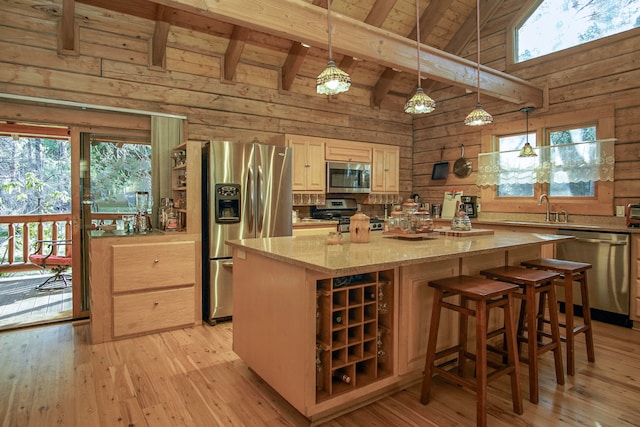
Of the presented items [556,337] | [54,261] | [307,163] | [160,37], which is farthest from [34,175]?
[556,337]

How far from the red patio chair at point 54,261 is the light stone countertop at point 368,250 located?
3.49 m

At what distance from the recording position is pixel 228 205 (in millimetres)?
3637

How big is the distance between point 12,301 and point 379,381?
434 cm

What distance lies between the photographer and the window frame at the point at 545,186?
404 centimetres

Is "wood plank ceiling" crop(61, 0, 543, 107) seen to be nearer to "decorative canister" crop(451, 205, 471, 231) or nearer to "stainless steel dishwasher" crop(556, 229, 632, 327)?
"decorative canister" crop(451, 205, 471, 231)

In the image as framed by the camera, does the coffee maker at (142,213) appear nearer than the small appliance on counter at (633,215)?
No

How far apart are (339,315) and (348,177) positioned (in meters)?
3.15

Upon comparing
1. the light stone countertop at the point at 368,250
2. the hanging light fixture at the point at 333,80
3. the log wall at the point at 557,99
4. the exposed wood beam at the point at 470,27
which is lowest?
the light stone countertop at the point at 368,250

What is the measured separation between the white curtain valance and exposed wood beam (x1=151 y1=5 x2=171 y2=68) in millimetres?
4137

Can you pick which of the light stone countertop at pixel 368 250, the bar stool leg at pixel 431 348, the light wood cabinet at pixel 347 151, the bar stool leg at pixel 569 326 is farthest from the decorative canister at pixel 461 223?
the light wood cabinet at pixel 347 151

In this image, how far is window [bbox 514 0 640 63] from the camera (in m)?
3.96

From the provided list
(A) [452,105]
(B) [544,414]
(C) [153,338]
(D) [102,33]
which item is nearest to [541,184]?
(A) [452,105]

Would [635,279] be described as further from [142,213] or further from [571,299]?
[142,213]

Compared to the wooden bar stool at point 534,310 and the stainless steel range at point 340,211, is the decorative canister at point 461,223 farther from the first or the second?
the stainless steel range at point 340,211
